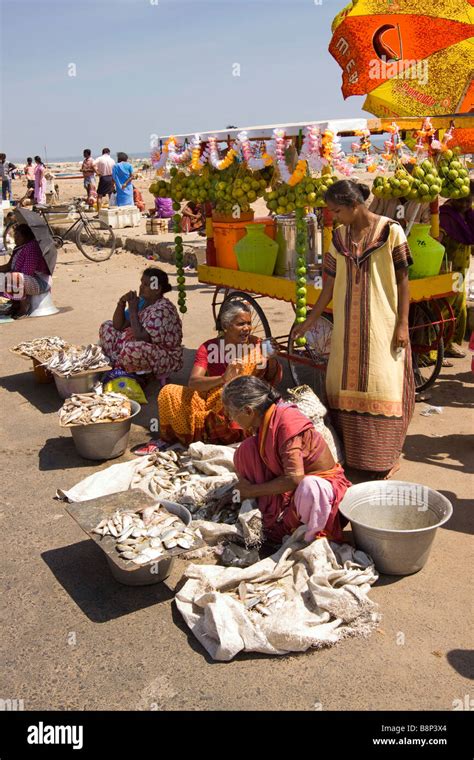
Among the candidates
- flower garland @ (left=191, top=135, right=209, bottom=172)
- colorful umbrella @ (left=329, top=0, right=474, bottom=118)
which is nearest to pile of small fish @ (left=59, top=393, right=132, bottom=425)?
flower garland @ (left=191, top=135, right=209, bottom=172)

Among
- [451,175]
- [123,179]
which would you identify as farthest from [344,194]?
[123,179]

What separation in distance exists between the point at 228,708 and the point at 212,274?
4.60m

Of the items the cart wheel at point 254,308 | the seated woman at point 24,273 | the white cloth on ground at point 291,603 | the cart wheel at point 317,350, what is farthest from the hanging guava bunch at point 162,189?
the white cloth on ground at point 291,603

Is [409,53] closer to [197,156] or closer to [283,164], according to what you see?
[197,156]

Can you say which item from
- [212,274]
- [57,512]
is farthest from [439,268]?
[57,512]

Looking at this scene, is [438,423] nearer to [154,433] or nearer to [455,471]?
[455,471]

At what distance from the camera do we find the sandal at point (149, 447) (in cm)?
523

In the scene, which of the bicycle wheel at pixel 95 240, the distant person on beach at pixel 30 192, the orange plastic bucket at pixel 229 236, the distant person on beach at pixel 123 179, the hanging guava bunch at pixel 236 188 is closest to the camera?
the hanging guava bunch at pixel 236 188

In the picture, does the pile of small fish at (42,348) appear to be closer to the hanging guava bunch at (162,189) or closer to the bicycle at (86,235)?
the hanging guava bunch at (162,189)

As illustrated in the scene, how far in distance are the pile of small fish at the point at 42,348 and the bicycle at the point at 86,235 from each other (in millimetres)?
7263

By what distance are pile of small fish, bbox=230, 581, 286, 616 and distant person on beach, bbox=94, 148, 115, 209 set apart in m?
15.6

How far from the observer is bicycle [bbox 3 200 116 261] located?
46.3ft

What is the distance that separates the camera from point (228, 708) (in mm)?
2805

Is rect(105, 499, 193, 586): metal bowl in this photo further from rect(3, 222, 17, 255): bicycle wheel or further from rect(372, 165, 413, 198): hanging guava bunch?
rect(3, 222, 17, 255): bicycle wheel
